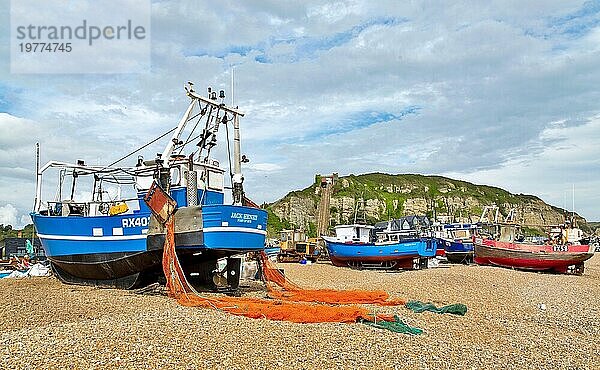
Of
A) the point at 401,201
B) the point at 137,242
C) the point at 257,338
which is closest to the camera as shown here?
the point at 257,338

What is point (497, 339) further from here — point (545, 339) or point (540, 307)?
point (540, 307)

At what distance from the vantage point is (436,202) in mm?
123438

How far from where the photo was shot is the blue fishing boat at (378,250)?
1253 inches

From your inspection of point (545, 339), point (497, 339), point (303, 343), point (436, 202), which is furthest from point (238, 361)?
point (436, 202)

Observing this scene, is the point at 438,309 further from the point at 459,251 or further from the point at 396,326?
the point at 459,251

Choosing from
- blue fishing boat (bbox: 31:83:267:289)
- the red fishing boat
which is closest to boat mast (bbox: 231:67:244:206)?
blue fishing boat (bbox: 31:83:267:289)

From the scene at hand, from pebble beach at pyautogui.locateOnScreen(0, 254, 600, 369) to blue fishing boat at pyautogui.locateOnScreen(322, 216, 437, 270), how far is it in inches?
592

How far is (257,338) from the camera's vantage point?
9453mm

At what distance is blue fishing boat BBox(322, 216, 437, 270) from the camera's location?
104 ft

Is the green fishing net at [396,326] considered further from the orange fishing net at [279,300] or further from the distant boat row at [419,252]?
the distant boat row at [419,252]

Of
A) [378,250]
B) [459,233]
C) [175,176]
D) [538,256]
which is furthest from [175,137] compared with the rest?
[459,233]

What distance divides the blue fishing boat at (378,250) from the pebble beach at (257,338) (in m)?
15.0

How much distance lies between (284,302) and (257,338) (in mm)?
5557

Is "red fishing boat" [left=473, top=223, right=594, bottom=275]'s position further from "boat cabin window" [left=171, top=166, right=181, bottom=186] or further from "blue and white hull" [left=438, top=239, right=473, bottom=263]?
"boat cabin window" [left=171, top=166, right=181, bottom=186]
